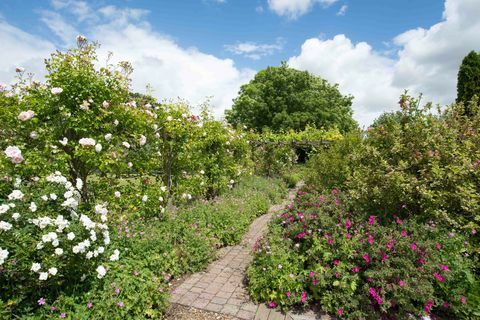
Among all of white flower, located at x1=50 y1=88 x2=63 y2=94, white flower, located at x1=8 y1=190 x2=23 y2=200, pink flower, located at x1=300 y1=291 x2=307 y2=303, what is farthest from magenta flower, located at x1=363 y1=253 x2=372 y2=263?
white flower, located at x1=50 y1=88 x2=63 y2=94

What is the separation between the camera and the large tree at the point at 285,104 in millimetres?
23058

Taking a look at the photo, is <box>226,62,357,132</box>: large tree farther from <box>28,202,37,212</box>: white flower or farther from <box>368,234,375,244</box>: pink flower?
<box>28,202,37,212</box>: white flower

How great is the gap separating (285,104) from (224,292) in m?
21.5

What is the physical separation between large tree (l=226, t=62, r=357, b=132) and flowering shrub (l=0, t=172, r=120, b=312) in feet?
66.8

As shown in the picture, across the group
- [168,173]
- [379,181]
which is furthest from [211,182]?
[379,181]

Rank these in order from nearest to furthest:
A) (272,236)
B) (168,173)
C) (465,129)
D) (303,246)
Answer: (303,246)
(272,236)
(465,129)
(168,173)

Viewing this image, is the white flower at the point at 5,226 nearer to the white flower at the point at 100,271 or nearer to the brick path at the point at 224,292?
the white flower at the point at 100,271

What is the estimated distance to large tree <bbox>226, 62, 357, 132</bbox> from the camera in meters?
23.1

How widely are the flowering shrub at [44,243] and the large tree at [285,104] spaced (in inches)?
801

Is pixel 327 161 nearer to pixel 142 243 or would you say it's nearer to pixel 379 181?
pixel 379 181

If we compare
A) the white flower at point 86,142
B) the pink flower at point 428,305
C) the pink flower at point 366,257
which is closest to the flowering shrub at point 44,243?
the white flower at point 86,142

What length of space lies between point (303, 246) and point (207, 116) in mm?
4595

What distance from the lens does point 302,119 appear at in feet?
74.3

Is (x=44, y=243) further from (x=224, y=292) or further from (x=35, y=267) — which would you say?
(x=224, y=292)
